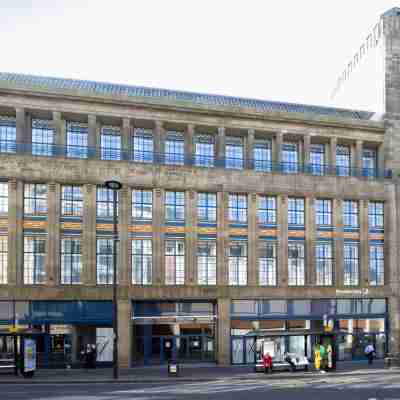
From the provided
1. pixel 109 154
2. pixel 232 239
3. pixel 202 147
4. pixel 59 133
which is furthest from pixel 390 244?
pixel 59 133

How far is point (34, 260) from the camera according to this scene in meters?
40.1

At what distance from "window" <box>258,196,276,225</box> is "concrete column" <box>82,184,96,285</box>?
1182 centimetres

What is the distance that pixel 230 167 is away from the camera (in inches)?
1779

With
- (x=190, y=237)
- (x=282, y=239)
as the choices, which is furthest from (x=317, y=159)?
(x=190, y=237)

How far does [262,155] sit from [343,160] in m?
6.67

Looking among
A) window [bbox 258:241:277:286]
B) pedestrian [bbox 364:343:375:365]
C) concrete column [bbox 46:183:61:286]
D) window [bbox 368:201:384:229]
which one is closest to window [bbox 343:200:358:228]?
window [bbox 368:201:384:229]

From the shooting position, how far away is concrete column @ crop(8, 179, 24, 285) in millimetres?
39250

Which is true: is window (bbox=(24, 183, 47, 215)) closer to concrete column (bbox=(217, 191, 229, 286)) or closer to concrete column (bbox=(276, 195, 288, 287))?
concrete column (bbox=(217, 191, 229, 286))

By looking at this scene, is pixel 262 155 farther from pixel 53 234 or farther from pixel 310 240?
pixel 53 234

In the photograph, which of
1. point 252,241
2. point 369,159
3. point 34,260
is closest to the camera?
point 34,260

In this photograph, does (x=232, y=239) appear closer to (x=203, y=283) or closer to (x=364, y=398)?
(x=203, y=283)

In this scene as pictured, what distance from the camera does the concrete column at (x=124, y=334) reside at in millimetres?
40375

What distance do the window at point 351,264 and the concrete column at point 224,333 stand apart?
9.49 metres

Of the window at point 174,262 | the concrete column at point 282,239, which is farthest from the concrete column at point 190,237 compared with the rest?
the concrete column at point 282,239
